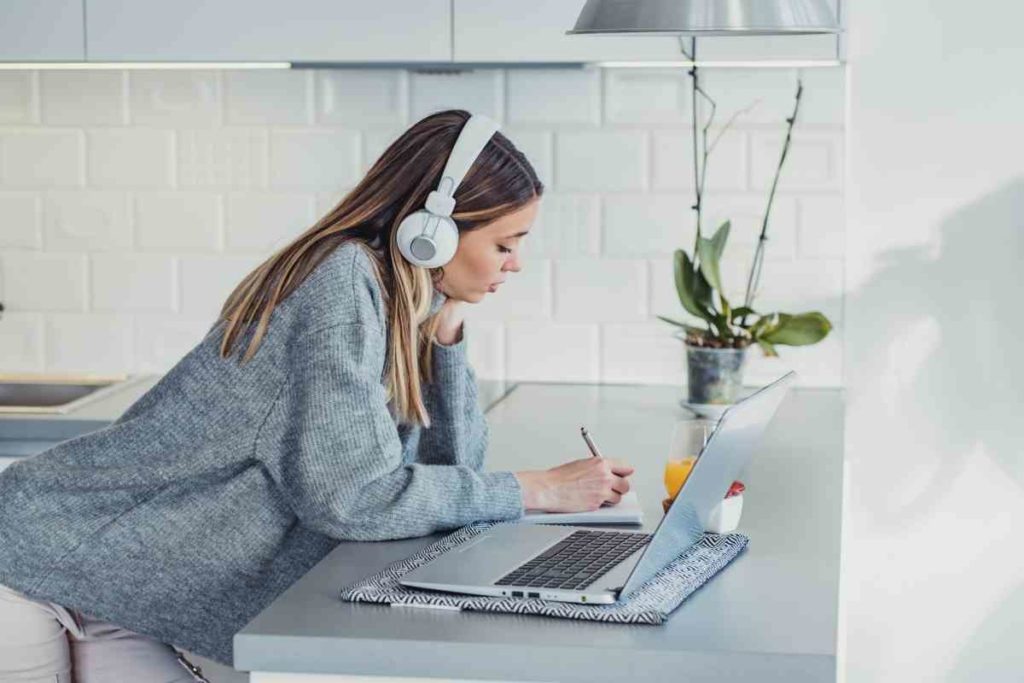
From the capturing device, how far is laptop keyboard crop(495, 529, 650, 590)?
1.67 metres

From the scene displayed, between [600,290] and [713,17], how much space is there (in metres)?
1.34

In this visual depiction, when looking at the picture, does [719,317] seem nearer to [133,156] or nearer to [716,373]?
[716,373]

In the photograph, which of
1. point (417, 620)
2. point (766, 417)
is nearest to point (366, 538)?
point (417, 620)

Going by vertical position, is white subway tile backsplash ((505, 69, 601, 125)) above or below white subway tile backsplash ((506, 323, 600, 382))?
above

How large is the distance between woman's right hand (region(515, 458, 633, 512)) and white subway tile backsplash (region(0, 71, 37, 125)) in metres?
1.79

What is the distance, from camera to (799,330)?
3057 millimetres

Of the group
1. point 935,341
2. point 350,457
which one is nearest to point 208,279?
point 935,341

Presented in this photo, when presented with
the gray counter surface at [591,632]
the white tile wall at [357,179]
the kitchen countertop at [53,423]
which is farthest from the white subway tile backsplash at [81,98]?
the gray counter surface at [591,632]

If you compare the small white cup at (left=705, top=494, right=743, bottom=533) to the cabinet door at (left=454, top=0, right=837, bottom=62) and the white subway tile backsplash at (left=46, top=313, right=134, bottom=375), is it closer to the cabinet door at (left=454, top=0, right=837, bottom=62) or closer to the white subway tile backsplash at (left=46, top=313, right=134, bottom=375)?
the cabinet door at (left=454, top=0, right=837, bottom=62)

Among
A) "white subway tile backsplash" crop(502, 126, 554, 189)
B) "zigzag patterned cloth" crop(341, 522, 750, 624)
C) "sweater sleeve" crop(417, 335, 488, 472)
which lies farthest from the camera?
"white subway tile backsplash" crop(502, 126, 554, 189)

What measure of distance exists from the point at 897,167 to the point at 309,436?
1.81 metres

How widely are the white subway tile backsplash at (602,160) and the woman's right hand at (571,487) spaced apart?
4.33 feet

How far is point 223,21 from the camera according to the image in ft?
9.84

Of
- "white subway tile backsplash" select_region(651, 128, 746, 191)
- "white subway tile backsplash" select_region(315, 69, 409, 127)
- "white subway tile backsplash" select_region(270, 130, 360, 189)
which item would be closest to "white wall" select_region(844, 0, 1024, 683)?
"white subway tile backsplash" select_region(651, 128, 746, 191)
